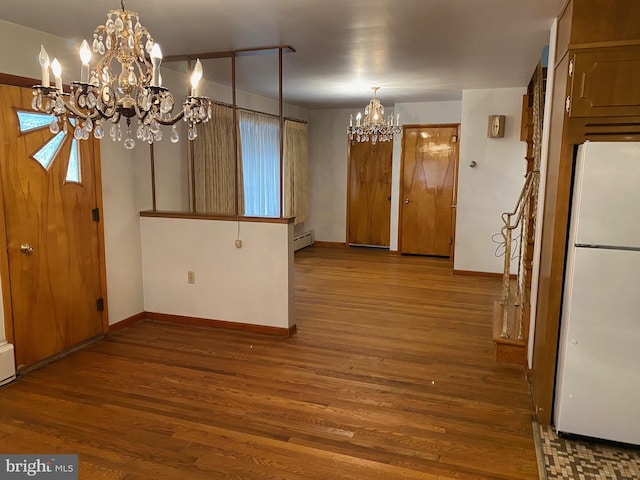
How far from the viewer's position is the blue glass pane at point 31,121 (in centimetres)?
321

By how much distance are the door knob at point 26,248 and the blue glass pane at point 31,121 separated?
80 centimetres

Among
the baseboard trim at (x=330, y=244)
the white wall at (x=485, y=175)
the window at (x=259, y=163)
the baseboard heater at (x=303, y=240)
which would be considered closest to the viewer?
the white wall at (x=485, y=175)

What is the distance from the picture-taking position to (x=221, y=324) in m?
4.32

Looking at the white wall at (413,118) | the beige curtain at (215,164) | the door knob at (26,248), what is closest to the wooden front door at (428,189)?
the white wall at (413,118)

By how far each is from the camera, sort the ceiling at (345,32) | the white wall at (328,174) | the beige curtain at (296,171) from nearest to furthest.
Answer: the ceiling at (345,32) → the beige curtain at (296,171) → the white wall at (328,174)

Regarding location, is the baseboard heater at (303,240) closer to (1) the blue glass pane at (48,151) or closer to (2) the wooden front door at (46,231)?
(2) the wooden front door at (46,231)

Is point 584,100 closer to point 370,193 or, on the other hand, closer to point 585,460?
point 585,460

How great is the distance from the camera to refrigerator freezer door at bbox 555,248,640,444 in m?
2.34

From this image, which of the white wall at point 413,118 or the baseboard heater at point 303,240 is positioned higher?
the white wall at point 413,118

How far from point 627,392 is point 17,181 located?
397 cm

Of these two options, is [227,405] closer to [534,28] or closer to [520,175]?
[534,28]

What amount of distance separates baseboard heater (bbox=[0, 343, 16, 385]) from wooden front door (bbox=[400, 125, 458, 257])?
19.1 feet

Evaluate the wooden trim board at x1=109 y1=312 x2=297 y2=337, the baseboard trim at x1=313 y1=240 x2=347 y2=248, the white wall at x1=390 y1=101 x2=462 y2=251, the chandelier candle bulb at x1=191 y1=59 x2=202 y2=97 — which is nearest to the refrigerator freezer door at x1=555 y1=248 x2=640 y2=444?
the chandelier candle bulb at x1=191 y1=59 x2=202 y2=97

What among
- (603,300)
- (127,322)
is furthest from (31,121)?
(603,300)
